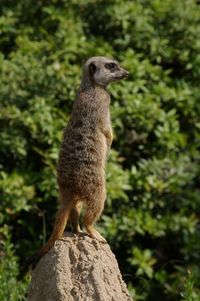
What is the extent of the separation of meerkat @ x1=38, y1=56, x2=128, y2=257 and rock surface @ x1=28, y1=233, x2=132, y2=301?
0.10m

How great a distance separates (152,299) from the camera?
8.16 meters

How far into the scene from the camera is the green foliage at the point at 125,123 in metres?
7.43

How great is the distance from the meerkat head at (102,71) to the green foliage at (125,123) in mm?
1679

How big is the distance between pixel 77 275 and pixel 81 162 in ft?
1.96

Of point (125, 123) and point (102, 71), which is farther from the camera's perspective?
point (125, 123)

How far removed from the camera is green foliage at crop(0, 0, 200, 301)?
7.43 m

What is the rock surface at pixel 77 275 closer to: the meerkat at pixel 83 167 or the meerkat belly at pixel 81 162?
the meerkat at pixel 83 167

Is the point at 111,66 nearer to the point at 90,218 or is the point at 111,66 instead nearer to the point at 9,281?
the point at 90,218

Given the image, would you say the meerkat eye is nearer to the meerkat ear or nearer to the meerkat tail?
the meerkat ear

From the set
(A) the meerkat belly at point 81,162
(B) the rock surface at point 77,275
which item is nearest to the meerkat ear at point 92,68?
(A) the meerkat belly at point 81,162

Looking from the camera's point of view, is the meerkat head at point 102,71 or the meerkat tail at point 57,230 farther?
the meerkat head at point 102,71

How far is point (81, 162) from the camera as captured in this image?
5.16 m

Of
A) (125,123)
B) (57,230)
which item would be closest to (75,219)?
(57,230)

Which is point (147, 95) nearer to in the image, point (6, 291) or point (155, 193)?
point (155, 193)
